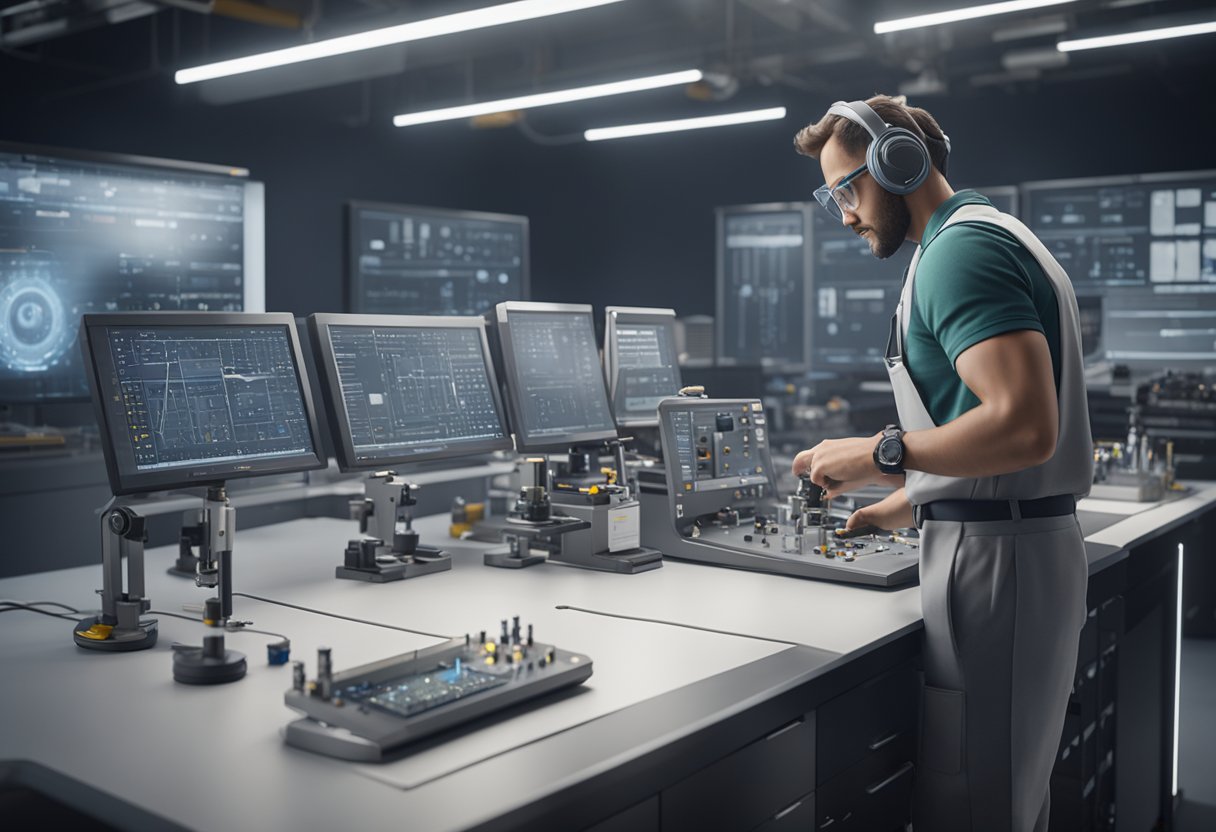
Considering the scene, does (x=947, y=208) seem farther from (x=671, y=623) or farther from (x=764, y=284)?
(x=764, y=284)

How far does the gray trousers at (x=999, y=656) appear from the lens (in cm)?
172

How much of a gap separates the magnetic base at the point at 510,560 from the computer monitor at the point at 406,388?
0.81ft

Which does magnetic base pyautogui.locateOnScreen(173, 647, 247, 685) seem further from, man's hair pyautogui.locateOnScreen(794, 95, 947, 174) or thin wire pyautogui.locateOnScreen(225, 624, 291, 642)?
man's hair pyautogui.locateOnScreen(794, 95, 947, 174)

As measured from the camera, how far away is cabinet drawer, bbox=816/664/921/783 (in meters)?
1.74

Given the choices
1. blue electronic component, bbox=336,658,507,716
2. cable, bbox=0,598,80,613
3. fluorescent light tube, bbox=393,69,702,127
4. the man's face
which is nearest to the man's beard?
the man's face

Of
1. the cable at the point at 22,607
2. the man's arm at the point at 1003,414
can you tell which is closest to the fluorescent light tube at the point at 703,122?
the man's arm at the point at 1003,414

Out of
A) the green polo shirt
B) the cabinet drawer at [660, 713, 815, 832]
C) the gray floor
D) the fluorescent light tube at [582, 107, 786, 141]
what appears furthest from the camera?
the fluorescent light tube at [582, 107, 786, 141]

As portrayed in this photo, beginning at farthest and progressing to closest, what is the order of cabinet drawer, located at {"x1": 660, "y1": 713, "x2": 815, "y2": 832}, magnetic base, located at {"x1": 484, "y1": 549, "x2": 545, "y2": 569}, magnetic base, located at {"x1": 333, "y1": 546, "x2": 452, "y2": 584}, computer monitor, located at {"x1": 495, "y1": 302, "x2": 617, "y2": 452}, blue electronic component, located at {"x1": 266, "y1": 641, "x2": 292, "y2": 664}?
computer monitor, located at {"x1": 495, "y1": 302, "x2": 617, "y2": 452}, magnetic base, located at {"x1": 484, "y1": 549, "x2": 545, "y2": 569}, magnetic base, located at {"x1": 333, "y1": 546, "x2": 452, "y2": 584}, blue electronic component, located at {"x1": 266, "y1": 641, "x2": 292, "y2": 664}, cabinet drawer, located at {"x1": 660, "y1": 713, "x2": 815, "y2": 832}

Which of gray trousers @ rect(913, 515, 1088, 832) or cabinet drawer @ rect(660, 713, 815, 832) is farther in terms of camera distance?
gray trousers @ rect(913, 515, 1088, 832)

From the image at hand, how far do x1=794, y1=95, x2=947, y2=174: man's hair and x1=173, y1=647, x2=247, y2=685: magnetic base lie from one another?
128cm

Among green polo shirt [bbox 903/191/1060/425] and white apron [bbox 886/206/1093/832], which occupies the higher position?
green polo shirt [bbox 903/191/1060/425]

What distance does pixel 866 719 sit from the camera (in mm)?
1854

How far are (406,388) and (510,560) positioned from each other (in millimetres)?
454

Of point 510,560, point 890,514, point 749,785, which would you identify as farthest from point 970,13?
point 749,785
